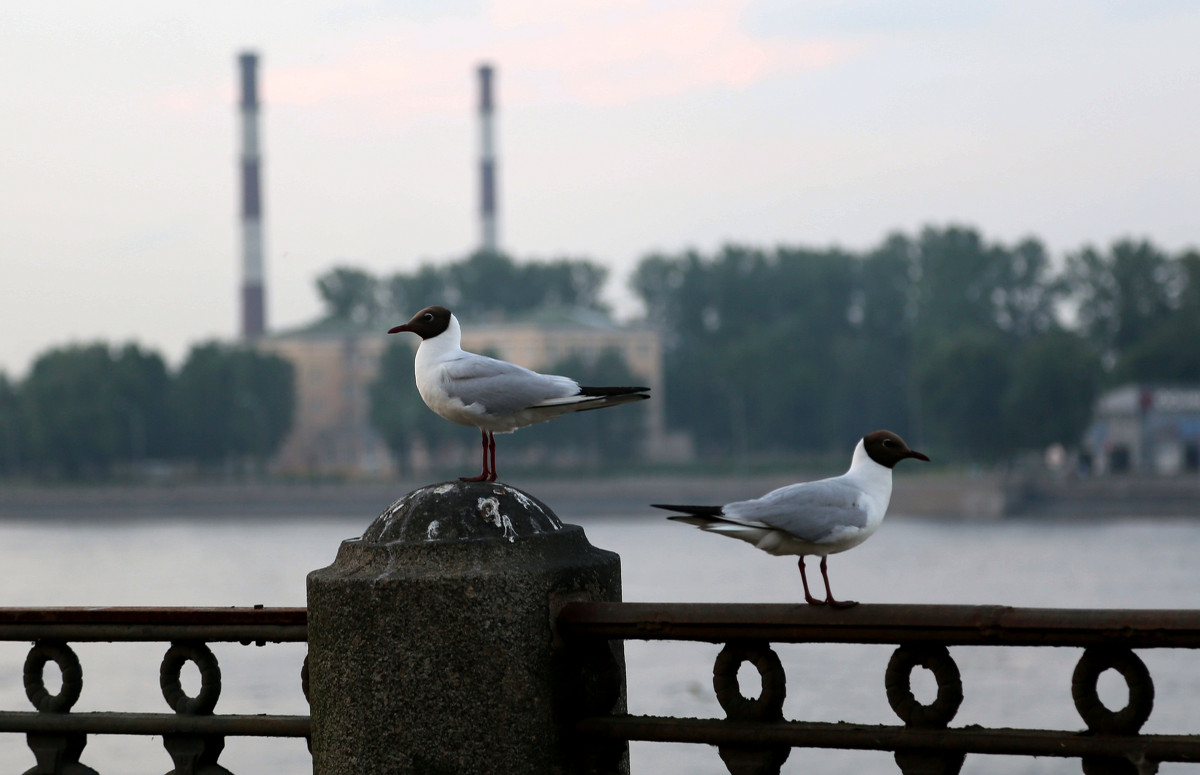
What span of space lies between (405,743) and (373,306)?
113 m

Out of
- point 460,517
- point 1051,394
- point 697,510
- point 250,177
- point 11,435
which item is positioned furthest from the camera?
point 11,435

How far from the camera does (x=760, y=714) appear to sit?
11.5 feet

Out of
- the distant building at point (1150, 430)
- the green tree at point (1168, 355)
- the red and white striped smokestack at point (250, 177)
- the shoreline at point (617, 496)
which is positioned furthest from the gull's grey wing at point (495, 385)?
the green tree at point (1168, 355)

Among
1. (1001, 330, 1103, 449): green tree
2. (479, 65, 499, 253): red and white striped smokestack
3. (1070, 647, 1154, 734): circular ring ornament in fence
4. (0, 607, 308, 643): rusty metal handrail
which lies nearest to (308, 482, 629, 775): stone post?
(0, 607, 308, 643): rusty metal handrail

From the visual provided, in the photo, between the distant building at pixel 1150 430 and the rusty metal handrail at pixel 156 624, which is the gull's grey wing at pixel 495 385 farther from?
the distant building at pixel 1150 430

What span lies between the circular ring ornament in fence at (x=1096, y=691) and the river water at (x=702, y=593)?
6.53 ft

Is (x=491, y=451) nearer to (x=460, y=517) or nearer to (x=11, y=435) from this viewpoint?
(x=460, y=517)

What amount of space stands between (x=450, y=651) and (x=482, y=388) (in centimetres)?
115

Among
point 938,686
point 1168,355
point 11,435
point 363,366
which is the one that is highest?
point 938,686

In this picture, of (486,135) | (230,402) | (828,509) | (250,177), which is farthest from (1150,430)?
(828,509)

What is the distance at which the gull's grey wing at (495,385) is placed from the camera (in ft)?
14.9

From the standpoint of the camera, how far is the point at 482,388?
455cm

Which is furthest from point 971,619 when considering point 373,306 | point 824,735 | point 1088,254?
point 373,306

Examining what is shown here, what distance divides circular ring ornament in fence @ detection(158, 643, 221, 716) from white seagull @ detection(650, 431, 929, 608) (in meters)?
1.18
